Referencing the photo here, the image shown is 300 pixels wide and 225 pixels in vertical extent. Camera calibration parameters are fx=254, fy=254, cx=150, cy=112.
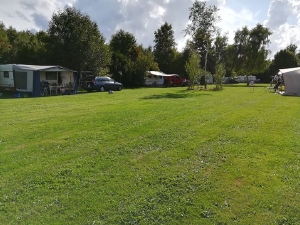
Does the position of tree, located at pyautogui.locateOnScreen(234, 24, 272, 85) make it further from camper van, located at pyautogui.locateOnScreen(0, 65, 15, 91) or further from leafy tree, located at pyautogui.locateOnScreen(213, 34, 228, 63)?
camper van, located at pyautogui.locateOnScreen(0, 65, 15, 91)

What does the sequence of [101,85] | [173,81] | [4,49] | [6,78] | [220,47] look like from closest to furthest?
[6,78] < [101,85] < [4,49] < [173,81] < [220,47]

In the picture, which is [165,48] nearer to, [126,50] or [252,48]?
[126,50]

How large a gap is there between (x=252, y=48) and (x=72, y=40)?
30.1 m

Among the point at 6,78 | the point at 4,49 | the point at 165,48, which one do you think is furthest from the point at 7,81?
the point at 165,48

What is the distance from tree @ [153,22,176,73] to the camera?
1921 inches

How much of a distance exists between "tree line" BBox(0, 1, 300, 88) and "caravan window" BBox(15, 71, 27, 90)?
6.94m

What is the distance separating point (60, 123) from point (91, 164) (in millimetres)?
4000

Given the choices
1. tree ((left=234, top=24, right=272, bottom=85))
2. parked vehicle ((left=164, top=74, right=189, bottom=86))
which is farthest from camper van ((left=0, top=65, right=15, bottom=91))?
tree ((left=234, top=24, right=272, bottom=85))

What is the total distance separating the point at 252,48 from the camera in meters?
42.5

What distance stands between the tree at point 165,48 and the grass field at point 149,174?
42.1 m

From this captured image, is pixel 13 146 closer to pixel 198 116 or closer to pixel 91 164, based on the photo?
pixel 91 164

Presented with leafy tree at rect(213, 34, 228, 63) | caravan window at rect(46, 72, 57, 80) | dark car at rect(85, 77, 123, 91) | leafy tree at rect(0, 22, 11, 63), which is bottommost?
dark car at rect(85, 77, 123, 91)

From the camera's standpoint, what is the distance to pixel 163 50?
5094cm

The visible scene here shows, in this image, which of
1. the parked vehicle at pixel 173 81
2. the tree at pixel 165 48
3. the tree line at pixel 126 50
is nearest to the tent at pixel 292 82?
the tree line at pixel 126 50
